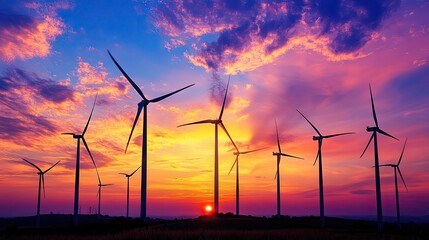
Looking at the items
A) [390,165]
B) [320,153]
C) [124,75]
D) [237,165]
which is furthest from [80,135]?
[390,165]

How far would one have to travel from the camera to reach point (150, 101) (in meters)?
86.4

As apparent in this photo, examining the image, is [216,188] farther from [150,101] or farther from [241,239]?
[241,239]

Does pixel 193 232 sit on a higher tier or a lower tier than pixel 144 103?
lower

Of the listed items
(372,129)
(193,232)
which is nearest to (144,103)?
(193,232)

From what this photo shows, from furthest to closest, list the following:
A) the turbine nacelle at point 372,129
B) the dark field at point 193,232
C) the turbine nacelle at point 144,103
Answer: the turbine nacelle at point 372,129 → the turbine nacelle at point 144,103 → the dark field at point 193,232

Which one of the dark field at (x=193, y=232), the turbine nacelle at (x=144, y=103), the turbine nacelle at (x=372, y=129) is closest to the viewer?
the dark field at (x=193, y=232)

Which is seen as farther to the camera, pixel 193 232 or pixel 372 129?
pixel 372 129

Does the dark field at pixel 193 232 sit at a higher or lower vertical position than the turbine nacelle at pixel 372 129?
lower

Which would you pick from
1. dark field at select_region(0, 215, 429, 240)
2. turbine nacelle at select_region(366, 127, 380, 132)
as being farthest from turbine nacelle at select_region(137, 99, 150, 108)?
turbine nacelle at select_region(366, 127, 380, 132)

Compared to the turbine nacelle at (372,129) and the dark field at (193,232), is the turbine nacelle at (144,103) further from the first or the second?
the turbine nacelle at (372,129)

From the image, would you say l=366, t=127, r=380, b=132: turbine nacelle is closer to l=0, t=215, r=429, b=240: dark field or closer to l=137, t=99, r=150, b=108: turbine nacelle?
l=0, t=215, r=429, b=240: dark field

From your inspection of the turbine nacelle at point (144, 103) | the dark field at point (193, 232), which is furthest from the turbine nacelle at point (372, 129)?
the turbine nacelle at point (144, 103)

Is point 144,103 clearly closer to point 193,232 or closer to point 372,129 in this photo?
point 193,232

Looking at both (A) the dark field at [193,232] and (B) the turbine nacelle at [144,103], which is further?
(B) the turbine nacelle at [144,103]
